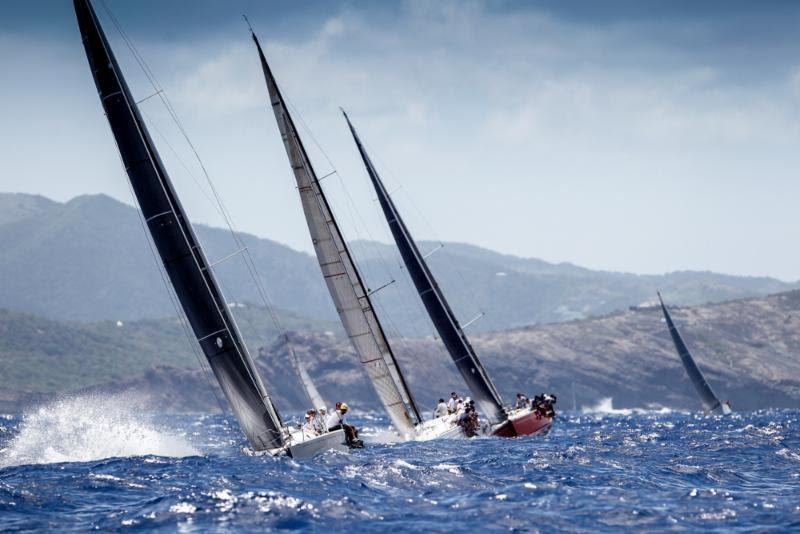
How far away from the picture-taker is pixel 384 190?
4303 centimetres

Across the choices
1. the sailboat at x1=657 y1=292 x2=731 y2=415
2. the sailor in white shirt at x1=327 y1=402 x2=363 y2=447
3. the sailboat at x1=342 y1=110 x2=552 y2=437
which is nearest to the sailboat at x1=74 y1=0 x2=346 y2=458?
the sailor in white shirt at x1=327 y1=402 x2=363 y2=447

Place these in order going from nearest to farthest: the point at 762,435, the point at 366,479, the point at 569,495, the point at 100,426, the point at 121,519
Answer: the point at 121,519 → the point at 569,495 → the point at 366,479 → the point at 762,435 → the point at 100,426

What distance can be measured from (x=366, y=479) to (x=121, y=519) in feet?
20.8

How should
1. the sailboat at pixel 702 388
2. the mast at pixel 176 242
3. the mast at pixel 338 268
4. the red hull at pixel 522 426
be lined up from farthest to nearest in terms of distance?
the sailboat at pixel 702 388, the red hull at pixel 522 426, the mast at pixel 338 268, the mast at pixel 176 242

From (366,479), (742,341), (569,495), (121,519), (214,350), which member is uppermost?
(214,350)

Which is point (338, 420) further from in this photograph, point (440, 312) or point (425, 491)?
point (440, 312)

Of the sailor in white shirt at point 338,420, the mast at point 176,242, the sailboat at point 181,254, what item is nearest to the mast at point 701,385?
the sailor in white shirt at point 338,420

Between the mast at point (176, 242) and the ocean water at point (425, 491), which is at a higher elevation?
the mast at point (176, 242)

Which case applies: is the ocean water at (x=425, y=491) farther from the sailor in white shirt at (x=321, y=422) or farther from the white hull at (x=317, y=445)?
the sailor in white shirt at (x=321, y=422)

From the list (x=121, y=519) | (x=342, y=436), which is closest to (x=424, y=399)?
(x=342, y=436)

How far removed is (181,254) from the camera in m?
26.7

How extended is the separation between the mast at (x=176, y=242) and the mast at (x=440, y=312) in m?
15.9

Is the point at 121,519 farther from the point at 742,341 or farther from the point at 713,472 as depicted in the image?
the point at 742,341

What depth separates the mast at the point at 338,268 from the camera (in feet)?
114
